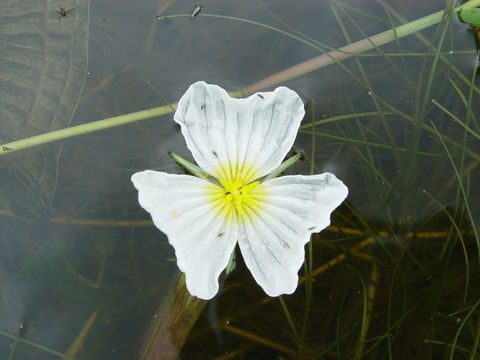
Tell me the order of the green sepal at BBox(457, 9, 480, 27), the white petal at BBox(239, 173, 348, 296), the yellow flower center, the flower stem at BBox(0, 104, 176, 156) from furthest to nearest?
1. the green sepal at BBox(457, 9, 480, 27)
2. the flower stem at BBox(0, 104, 176, 156)
3. the yellow flower center
4. the white petal at BBox(239, 173, 348, 296)

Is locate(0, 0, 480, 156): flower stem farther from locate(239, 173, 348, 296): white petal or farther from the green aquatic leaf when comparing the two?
locate(239, 173, 348, 296): white petal

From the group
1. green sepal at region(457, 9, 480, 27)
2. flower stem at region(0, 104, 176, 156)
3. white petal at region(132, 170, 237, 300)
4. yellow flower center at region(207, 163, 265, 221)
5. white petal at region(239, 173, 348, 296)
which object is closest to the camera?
white petal at region(132, 170, 237, 300)

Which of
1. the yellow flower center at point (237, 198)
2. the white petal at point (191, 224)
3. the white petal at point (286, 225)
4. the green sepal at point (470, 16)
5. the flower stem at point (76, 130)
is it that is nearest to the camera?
the white petal at point (191, 224)

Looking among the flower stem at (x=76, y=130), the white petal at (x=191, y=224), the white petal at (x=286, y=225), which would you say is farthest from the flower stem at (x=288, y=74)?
the white petal at (x=286, y=225)

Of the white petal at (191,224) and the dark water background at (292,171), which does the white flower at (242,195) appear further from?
the dark water background at (292,171)

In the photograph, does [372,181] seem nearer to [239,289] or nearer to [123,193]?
[239,289]

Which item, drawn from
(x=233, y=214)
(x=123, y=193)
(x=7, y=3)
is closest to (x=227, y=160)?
(x=233, y=214)

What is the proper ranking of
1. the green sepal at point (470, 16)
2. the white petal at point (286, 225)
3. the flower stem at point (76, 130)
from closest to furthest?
the white petal at point (286, 225) → the flower stem at point (76, 130) → the green sepal at point (470, 16)

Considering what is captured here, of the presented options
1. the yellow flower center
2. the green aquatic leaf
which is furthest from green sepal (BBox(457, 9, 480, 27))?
the green aquatic leaf
